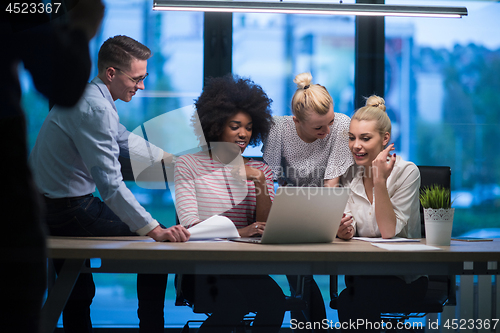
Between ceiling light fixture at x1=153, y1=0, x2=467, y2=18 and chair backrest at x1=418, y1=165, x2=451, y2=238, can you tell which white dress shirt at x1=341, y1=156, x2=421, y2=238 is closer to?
chair backrest at x1=418, y1=165, x2=451, y2=238

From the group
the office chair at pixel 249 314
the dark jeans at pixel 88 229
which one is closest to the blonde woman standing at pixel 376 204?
the office chair at pixel 249 314

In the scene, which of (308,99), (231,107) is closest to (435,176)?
(308,99)

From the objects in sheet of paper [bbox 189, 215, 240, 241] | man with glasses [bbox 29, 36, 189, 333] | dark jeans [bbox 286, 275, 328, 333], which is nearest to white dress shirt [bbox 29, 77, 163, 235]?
man with glasses [bbox 29, 36, 189, 333]

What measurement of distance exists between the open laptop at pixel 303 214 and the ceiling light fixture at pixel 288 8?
1.25 m

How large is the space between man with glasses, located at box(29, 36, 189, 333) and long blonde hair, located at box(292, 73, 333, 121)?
0.81 metres

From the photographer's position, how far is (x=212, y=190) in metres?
1.74

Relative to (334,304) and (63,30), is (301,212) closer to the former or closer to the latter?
(334,304)

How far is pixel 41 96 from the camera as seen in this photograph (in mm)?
1061

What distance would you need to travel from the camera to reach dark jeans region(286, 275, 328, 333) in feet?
4.03

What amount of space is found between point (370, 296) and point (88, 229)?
92 centimetres

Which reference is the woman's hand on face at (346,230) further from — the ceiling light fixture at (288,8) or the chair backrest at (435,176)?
the ceiling light fixture at (288,8)

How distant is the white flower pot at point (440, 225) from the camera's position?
125cm

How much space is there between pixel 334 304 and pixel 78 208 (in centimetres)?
91

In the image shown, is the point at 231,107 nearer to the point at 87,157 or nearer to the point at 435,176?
the point at 87,157
